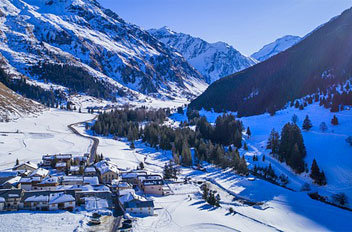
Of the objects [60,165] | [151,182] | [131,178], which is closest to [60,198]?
[151,182]

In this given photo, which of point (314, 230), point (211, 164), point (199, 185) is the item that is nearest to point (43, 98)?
point (211, 164)

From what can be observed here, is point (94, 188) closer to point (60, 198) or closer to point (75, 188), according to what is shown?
point (75, 188)

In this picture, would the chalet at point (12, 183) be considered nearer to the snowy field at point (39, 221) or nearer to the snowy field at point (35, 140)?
the snowy field at point (39, 221)

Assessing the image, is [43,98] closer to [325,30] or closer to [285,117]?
[285,117]

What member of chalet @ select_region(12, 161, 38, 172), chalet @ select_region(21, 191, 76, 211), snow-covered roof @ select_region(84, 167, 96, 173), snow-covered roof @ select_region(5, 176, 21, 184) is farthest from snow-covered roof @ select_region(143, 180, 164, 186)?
chalet @ select_region(12, 161, 38, 172)

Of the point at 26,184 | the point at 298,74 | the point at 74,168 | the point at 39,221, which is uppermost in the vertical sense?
the point at 298,74

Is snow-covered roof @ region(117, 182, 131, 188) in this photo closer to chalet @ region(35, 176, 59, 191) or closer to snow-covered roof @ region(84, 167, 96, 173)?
snow-covered roof @ region(84, 167, 96, 173)

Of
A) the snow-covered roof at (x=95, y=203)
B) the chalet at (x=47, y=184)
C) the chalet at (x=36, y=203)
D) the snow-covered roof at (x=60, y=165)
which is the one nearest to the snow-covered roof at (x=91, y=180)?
the chalet at (x=47, y=184)
